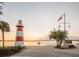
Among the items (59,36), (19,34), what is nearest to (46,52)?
(59,36)

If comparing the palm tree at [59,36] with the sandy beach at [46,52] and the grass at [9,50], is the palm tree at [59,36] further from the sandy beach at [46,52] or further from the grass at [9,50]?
the grass at [9,50]

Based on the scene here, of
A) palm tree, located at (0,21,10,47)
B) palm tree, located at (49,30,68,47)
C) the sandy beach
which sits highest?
palm tree, located at (0,21,10,47)

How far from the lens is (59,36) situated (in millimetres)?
3686

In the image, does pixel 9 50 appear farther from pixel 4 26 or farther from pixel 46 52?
pixel 46 52

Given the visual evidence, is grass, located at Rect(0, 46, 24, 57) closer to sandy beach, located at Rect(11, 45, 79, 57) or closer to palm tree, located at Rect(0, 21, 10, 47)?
sandy beach, located at Rect(11, 45, 79, 57)

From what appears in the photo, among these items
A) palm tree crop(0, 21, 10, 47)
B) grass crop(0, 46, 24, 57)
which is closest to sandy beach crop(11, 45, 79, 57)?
grass crop(0, 46, 24, 57)

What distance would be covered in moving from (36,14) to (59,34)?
0.92ft

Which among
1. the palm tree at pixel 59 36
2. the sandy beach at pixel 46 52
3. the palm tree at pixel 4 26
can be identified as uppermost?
the palm tree at pixel 4 26

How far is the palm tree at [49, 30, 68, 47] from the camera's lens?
3662mm

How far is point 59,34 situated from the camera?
12.1ft

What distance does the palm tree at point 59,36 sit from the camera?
12.0 ft

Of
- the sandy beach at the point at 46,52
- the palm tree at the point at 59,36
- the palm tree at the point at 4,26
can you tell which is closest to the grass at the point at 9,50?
the sandy beach at the point at 46,52

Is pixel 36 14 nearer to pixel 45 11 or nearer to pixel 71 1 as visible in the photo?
pixel 45 11

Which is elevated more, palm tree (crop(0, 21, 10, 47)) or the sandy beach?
palm tree (crop(0, 21, 10, 47))
